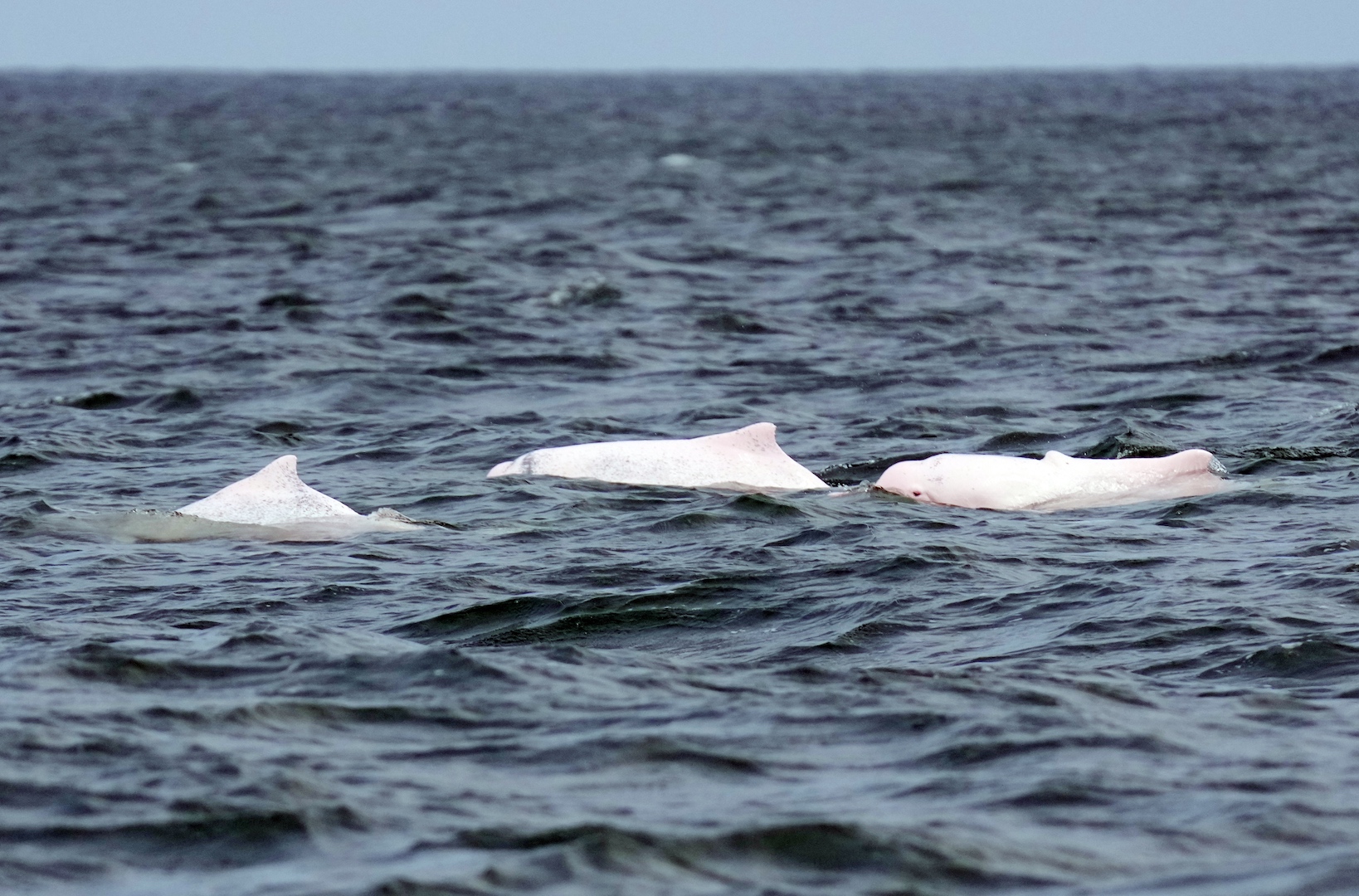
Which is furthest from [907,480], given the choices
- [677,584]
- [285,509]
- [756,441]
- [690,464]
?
[285,509]

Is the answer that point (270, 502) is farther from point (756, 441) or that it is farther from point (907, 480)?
point (907, 480)

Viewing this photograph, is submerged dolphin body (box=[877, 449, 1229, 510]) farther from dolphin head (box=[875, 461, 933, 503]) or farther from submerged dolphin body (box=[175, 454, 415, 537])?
submerged dolphin body (box=[175, 454, 415, 537])

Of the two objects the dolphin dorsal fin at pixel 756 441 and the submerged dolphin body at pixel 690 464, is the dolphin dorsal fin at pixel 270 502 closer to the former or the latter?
the submerged dolphin body at pixel 690 464

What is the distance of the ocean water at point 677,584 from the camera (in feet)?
25.7

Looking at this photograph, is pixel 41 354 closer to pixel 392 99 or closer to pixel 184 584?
pixel 184 584

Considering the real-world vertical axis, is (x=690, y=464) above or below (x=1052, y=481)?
below

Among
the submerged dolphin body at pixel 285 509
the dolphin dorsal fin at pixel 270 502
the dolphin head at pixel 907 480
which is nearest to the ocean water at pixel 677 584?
the dolphin head at pixel 907 480

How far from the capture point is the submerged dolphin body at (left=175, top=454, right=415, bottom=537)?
555 inches

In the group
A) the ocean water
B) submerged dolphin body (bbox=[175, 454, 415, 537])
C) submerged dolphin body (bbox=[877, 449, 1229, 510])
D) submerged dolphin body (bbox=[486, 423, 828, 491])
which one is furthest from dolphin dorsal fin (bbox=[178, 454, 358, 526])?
submerged dolphin body (bbox=[877, 449, 1229, 510])

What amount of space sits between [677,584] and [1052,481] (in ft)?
12.6

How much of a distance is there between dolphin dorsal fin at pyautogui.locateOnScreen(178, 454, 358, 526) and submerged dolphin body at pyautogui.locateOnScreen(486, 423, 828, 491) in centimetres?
226

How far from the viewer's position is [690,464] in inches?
628

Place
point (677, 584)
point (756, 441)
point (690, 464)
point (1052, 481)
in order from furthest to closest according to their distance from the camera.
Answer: point (690, 464), point (756, 441), point (1052, 481), point (677, 584)

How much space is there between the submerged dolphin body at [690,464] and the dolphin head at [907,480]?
620mm
